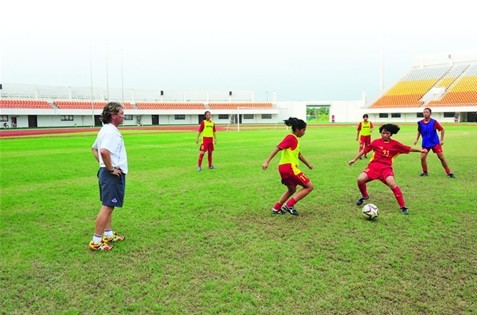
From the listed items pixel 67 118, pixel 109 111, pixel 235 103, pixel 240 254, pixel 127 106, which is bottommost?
pixel 240 254

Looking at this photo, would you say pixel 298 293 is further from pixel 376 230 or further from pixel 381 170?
pixel 381 170

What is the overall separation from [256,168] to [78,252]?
833cm

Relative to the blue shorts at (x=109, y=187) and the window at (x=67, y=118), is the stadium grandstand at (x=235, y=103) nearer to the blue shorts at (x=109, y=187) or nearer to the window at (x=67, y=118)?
the window at (x=67, y=118)

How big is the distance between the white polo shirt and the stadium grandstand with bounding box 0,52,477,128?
188 feet

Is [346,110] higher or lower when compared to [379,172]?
higher

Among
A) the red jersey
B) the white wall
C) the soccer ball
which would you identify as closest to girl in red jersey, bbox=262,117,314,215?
the soccer ball

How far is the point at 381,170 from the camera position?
23.8 feet

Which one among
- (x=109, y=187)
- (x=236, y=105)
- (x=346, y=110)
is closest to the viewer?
(x=109, y=187)

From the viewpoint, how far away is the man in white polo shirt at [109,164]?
16.3 feet

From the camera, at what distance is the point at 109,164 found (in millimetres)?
4953

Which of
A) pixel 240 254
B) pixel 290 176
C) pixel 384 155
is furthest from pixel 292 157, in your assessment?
pixel 240 254

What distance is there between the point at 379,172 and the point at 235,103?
72236 mm

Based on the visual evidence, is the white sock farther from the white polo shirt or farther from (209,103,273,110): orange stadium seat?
(209,103,273,110): orange stadium seat

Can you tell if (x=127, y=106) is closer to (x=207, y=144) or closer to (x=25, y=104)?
(x=25, y=104)
